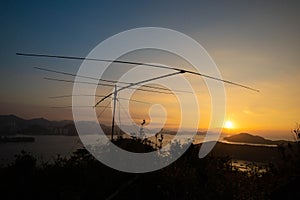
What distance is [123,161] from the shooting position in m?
7.48

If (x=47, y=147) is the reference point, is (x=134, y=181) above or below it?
below

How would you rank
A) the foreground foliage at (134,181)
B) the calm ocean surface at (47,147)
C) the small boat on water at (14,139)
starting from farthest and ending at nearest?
the small boat on water at (14,139) < the calm ocean surface at (47,147) < the foreground foliage at (134,181)

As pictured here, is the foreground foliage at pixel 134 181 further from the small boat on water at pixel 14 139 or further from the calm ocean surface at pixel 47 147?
the small boat on water at pixel 14 139

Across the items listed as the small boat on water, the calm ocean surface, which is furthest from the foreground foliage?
the small boat on water

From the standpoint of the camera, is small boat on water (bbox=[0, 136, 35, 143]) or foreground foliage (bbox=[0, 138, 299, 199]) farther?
small boat on water (bbox=[0, 136, 35, 143])

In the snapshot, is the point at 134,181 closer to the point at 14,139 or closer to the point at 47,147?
the point at 47,147

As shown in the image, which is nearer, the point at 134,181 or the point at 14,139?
the point at 134,181

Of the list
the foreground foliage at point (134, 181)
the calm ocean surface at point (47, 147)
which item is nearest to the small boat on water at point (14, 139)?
the calm ocean surface at point (47, 147)

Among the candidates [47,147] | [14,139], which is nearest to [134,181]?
[47,147]

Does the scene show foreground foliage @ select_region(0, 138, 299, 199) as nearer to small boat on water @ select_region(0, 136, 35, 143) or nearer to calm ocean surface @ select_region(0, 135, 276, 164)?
calm ocean surface @ select_region(0, 135, 276, 164)

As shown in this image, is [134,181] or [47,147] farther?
[47,147]

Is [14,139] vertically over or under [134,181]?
over

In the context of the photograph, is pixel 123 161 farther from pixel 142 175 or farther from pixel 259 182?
pixel 259 182

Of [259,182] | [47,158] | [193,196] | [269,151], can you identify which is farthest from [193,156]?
[47,158]
